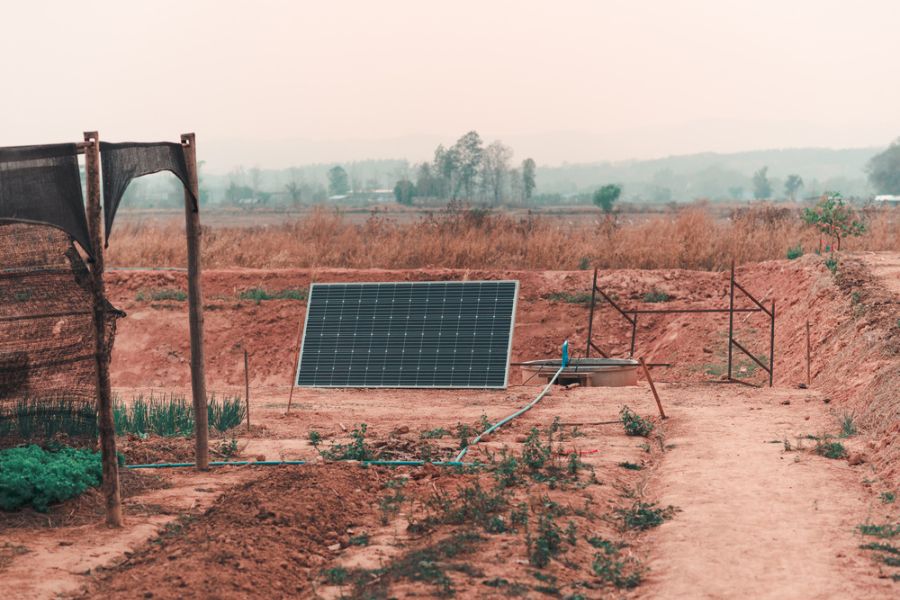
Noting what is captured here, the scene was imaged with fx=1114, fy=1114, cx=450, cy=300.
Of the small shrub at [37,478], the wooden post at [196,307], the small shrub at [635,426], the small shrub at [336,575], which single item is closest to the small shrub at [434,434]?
the small shrub at [635,426]

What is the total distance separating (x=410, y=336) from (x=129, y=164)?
9449mm

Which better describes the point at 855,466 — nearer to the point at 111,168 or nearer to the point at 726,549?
the point at 726,549

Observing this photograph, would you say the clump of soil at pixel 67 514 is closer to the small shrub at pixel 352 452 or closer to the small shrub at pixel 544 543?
the small shrub at pixel 352 452

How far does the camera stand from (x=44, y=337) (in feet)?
33.7

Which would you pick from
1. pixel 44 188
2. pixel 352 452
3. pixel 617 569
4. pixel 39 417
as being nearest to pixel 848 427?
pixel 352 452

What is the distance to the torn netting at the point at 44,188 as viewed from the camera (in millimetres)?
8789

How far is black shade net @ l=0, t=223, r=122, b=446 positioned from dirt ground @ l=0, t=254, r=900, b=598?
3.45 ft

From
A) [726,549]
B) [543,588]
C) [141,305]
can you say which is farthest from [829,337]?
[141,305]

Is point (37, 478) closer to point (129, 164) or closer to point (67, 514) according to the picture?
point (67, 514)

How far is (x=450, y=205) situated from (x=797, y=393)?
1960 cm

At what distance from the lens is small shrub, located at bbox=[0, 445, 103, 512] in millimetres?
9445

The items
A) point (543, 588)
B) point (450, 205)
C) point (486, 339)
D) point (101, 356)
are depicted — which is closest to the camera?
point (543, 588)

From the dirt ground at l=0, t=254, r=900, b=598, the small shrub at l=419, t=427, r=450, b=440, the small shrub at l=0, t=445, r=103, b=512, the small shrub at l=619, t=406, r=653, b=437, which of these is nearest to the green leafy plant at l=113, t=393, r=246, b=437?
the dirt ground at l=0, t=254, r=900, b=598

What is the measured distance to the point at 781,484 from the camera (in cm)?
1095
